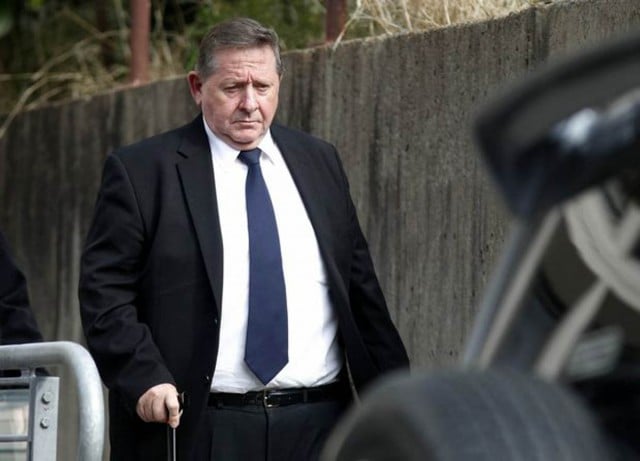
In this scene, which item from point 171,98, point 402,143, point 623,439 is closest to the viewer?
point 623,439

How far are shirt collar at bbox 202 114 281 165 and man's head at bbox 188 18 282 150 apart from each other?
0.07 ft

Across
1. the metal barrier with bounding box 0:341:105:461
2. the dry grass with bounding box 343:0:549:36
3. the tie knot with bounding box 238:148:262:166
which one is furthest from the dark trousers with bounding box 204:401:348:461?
the dry grass with bounding box 343:0:549:36

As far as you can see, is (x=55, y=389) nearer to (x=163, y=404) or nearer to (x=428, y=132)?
(x=163, y=404)

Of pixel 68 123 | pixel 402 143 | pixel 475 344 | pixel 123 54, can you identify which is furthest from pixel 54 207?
pixel 475 344

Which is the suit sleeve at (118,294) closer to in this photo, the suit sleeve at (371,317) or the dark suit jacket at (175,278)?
the dark suit jacket at (175,278)

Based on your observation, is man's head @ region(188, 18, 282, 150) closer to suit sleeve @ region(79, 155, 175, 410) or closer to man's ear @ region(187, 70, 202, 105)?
man's ear @ region(187, 70, 202, 105)

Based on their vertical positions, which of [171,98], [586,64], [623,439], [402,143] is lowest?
[623,439]

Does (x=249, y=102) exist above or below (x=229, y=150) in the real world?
above

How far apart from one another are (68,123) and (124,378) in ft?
13.9

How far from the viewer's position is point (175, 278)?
5.45 m

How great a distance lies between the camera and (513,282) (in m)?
2.86

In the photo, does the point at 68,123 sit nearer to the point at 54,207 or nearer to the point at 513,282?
the point at 54,207

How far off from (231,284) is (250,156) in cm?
41

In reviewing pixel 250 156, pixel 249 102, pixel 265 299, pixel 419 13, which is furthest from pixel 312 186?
pixel 419 13
